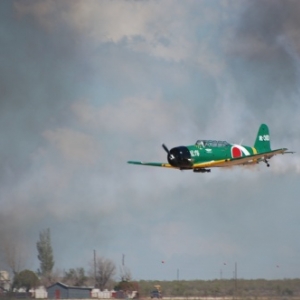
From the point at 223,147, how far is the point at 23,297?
Answer: 30.4 meters

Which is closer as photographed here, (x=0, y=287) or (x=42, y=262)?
(x=0, y=287)

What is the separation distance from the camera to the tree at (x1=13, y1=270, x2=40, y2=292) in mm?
141625

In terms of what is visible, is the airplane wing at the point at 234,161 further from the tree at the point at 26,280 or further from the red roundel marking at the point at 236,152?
the tree at the point at 26,280

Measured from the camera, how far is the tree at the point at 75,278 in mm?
147875

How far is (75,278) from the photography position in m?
149

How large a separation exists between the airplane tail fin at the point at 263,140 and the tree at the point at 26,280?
33272mm

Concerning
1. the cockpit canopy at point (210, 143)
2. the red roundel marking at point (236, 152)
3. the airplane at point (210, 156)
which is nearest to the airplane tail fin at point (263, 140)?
the airplane at point (210, 156)

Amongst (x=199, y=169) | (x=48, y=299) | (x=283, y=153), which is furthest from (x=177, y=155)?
(x=48, y=299)

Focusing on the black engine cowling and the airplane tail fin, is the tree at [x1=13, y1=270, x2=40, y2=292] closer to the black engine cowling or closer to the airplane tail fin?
the black engine cowling

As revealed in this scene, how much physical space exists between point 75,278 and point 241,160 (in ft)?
83.2

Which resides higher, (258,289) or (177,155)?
(177,155)

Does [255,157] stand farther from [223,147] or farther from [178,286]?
[178,286]

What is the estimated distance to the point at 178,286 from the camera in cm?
15312

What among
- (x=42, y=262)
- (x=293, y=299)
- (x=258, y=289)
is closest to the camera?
(x=293, y=299)
